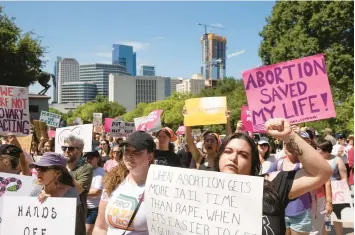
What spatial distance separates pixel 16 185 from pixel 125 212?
1385 millimetres

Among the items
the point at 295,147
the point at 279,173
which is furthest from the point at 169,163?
the point at 295,147

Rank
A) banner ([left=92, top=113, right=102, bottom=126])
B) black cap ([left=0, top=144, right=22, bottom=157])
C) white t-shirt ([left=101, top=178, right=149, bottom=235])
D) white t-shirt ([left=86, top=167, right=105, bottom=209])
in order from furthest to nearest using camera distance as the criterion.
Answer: banner ([left=92, top=113, right=102, bottom=126]) → white t-shirt ([left=86, top=167, right=105, bottom=209]) → black cap ([left=0, top=144, right=22, bottom=157]) → white t-shirt ([left=101, top=178, right=149, bottom=235])

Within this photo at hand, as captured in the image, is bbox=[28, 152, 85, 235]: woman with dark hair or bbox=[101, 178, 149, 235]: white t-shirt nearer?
bbox=[101, 178, 149, 235]: white t-shirt

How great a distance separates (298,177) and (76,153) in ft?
10.7

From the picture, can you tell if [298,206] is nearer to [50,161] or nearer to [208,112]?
[208,112]

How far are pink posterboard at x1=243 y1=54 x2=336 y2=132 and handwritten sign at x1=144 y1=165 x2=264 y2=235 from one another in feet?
4.70

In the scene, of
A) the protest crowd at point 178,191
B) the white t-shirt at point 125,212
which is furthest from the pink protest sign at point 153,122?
the white t-shirt at point 125,212

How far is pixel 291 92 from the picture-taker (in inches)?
151

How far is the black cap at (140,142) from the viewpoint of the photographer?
3.27m

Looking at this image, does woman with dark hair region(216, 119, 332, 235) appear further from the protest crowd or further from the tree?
the tree

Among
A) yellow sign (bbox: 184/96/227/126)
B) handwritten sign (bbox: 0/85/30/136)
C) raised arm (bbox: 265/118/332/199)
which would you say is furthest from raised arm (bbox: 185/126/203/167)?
raised arm (bbox: 265/118/332/199)

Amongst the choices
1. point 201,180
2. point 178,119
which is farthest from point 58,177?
point 178,119

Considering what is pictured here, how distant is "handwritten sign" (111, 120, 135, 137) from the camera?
12701 millimetres

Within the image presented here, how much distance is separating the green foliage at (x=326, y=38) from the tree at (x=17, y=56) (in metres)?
19.0
